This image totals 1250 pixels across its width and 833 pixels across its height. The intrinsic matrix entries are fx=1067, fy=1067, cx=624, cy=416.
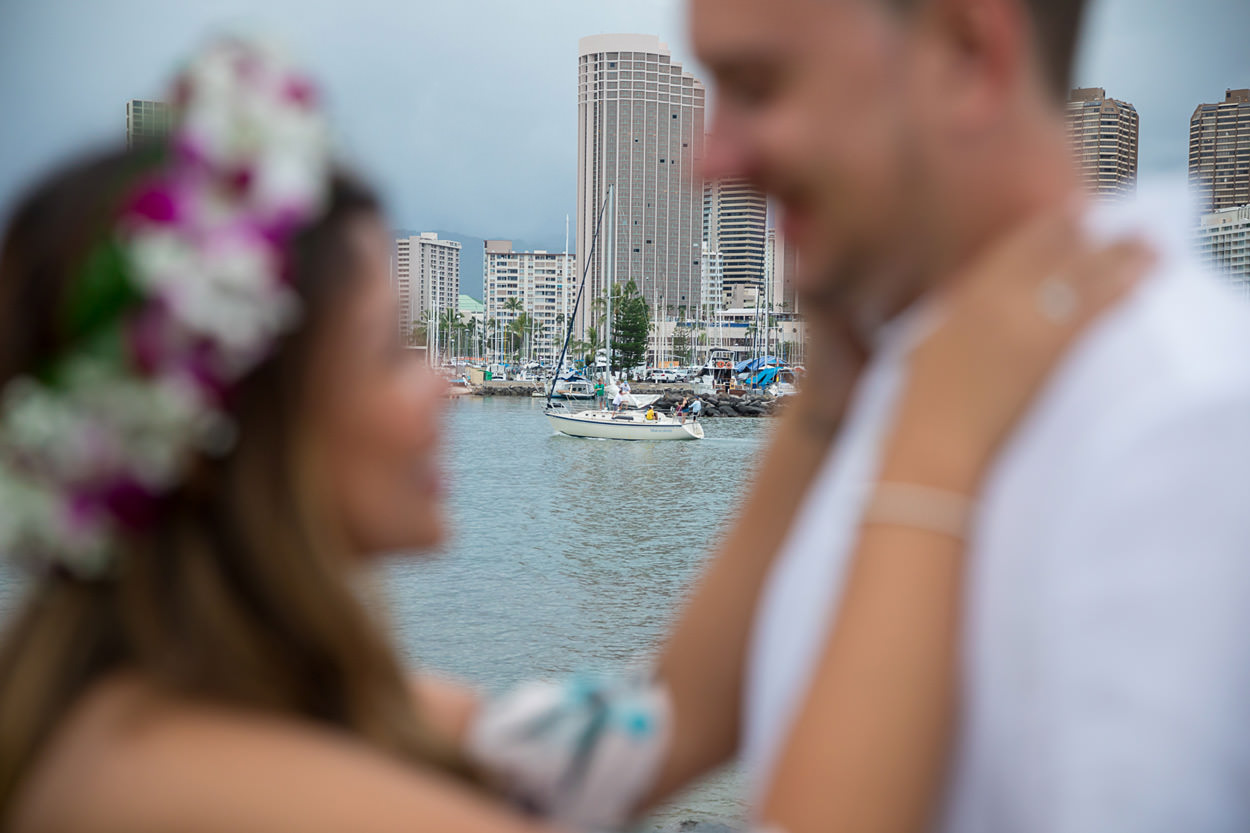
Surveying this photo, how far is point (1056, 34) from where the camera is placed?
1.21 metres

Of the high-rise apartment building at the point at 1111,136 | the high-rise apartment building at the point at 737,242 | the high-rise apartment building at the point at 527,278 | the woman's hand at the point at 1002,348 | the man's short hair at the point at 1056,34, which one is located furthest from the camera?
the high-rise apartment building at the point at 527,278

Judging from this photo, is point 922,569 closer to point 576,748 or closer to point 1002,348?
point 1002,348

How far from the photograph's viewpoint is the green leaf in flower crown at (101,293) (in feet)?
3.62

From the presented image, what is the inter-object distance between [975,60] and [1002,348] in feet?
1.10

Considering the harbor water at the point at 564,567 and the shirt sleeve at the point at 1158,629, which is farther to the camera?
the harbor water at the point at 564,567

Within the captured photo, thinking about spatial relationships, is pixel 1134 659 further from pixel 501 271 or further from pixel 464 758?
pixel 501 271

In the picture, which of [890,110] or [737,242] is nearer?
[890,110]

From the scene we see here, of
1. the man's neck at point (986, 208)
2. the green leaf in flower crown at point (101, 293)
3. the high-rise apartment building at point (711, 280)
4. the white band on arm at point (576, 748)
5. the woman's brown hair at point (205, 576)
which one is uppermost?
the high-rise apartment building at point (711, 280)

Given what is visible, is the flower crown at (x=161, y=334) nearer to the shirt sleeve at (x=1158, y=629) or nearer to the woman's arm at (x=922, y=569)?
the woman's arm at (x=922, y=569)

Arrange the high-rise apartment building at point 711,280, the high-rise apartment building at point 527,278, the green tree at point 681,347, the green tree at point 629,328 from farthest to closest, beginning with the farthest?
the high-rise apartment building at point 527,278, the high-rise apartment building at point 711,280, the green tree at point 681,347, the green tree at point 629,328

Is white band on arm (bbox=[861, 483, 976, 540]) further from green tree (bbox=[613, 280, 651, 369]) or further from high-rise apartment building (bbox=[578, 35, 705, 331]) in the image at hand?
high-rise apartment building (bbox=[578, 35, 705, 331])

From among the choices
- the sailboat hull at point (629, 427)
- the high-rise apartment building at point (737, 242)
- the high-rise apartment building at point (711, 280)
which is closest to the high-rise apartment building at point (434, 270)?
the high-rise apartment building at point (711, 280)

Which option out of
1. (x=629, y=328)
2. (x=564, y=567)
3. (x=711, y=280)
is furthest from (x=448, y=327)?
(x=564, y=567)

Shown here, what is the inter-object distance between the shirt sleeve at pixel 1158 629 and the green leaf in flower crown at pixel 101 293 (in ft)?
3.22
